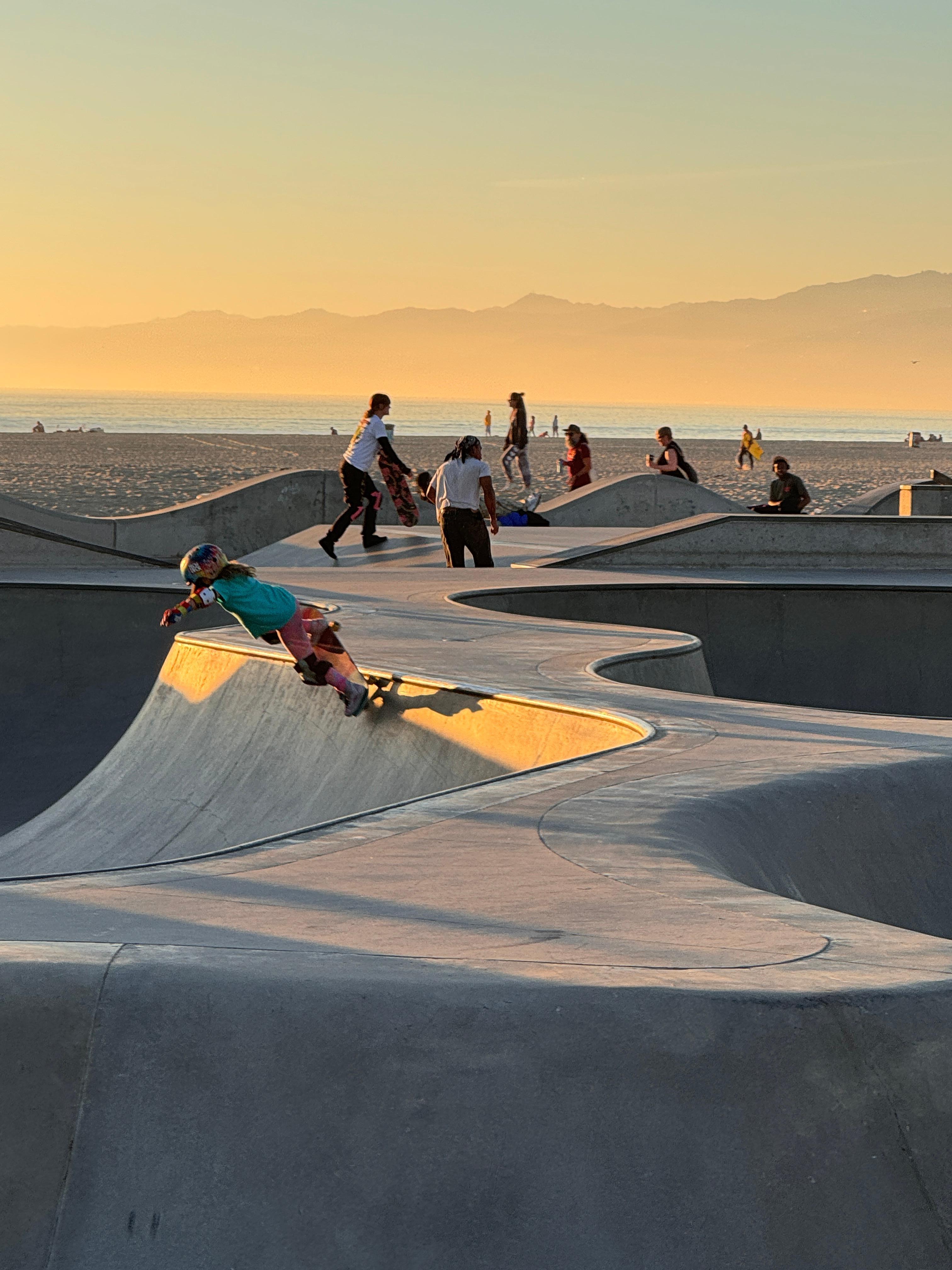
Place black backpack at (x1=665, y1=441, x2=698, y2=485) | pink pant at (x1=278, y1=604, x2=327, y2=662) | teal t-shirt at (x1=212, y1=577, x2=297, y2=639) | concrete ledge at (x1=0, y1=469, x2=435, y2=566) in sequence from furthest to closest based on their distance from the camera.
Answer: black backpack at (x1=665, y1=441, x2=698, y2=485), concrete ledge at (x1=0, y1=469, x2=435, y2=566), pink pant at (x1=278, y1=604, x2=327, y2=662), teal t-shirt at (x1=212, y1=577, x2=297, y2=639)

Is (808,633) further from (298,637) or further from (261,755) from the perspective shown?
(298,637)

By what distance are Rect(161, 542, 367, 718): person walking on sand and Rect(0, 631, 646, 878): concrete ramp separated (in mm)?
236

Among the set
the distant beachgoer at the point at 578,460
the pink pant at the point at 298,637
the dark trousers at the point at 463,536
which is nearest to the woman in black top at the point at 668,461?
the distant beachgoer at the point at 578,460

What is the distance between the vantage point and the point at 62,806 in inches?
370

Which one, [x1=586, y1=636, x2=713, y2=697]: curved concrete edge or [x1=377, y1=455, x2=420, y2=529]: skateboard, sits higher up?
[x1=377, y1=455, x2=420, y2=529]: skateboard

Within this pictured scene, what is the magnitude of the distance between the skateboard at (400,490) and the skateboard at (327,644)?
255 inches

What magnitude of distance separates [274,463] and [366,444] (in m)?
48.9

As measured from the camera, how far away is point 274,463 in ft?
205

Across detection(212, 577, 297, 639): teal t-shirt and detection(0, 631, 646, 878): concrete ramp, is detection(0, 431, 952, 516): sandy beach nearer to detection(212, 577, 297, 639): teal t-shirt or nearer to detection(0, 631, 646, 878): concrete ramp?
detection(0, 631, 646, 878): concrete ramp

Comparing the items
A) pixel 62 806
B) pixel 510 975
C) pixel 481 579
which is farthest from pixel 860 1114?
pixel 481 579

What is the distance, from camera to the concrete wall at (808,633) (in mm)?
13328

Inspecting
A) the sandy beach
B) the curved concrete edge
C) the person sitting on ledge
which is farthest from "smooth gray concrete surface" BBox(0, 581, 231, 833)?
the sandy beach

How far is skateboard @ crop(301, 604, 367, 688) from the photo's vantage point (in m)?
8.05

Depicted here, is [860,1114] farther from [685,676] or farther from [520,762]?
[685,676]
